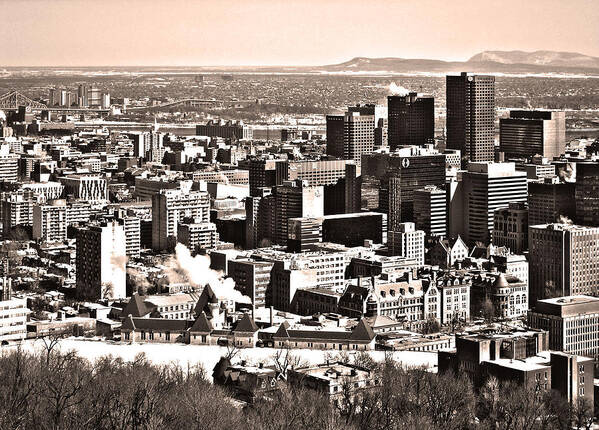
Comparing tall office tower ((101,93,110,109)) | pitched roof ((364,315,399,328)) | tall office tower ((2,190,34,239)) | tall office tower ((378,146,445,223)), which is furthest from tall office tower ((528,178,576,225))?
tall office tower ((101,93,110,109))

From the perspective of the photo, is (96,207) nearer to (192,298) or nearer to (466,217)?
(466,217)

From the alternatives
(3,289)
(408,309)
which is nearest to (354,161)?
(408,309)

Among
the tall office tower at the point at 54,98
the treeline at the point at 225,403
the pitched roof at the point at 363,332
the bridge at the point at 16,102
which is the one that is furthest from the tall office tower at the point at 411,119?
the tall office tower at the point at 54,98

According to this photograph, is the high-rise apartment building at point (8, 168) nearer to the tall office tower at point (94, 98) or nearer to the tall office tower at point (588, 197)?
the tall office tower at point (588, 197)

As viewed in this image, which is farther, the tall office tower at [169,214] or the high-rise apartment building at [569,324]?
the tall office tower at [169,214]

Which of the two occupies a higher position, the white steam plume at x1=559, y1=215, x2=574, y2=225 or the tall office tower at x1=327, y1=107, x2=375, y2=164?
the tall office tower at x1=327, y1=107, x2=375, y2=164

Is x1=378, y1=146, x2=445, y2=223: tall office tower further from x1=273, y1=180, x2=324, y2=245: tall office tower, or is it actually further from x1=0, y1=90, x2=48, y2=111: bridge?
x1=0, y1=90, x2=48, y2=111: bridge
